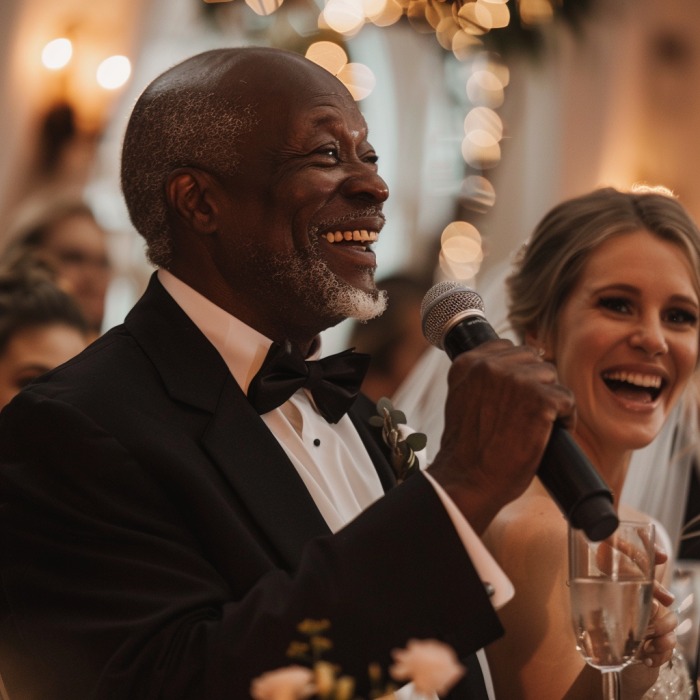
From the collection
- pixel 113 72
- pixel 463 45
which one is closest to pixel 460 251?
pixel 463 45

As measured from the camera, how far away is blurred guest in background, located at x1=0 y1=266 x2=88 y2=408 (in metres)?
3.08

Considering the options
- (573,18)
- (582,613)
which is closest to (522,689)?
(582,613)

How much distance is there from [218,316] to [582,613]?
851 mm

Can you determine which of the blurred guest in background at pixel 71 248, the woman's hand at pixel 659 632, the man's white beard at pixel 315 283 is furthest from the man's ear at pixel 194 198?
the blurred guest in background at pixel 71 248

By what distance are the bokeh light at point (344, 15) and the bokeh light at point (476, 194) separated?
2.82 ft

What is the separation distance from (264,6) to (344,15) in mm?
367

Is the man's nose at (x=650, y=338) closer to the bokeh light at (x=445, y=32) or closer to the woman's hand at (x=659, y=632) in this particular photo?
the woman's hand at (x=659, y=632)

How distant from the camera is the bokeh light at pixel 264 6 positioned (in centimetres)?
393

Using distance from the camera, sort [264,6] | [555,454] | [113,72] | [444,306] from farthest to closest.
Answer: [264,6]
[113,72]
[444,306]
[555,454]

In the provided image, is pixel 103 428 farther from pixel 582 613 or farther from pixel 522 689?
pixel 522 689

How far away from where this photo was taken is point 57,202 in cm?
357

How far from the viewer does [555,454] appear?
124cm

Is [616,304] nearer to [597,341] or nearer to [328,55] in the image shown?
[597,341]

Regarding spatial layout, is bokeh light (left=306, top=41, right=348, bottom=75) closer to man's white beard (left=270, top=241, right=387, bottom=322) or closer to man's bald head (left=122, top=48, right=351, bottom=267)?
man's bald head (left=122, top=48, right=351, bottom=267)
